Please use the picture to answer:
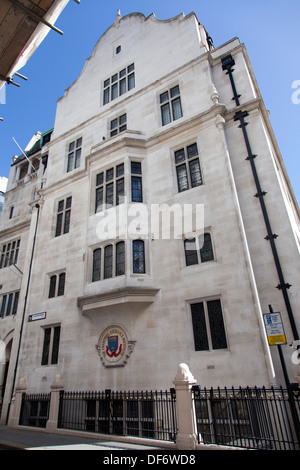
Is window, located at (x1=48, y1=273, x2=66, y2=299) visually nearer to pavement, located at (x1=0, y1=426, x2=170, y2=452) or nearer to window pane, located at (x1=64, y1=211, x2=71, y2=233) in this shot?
window pane, located at (x1=64, y1=211, x2=71, y2=233)

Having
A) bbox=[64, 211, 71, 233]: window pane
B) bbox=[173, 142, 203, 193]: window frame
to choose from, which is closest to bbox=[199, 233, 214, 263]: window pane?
bbox=[173, 142, 203, 193]: window frame

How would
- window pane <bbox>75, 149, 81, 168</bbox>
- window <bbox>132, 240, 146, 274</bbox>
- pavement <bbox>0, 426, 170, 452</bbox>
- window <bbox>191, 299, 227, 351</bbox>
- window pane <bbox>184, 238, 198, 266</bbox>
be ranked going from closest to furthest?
pavement <bbox>0, 426, 170, 452</bbox>, window <bbox>191, 299, 227, 351</bbox>, window pane <bbox>184, 238, 198, 266</bbox>, window <bbox>132, 240, 146, 274</bbox>, window pane <bbox>75, 149, 81, 168</bbox>

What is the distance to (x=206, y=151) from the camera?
14633 mm

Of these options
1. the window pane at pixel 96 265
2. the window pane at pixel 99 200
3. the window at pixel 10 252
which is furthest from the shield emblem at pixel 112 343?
the window at pixel 10 252

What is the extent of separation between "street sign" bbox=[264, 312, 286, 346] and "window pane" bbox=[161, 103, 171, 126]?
13083mm

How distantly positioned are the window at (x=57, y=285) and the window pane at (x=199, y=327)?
26.5 feet

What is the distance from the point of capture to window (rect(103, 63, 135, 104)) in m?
Answer: 20.5

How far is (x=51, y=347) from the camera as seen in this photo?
50.2ft

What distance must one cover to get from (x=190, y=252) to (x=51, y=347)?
29.9 ft

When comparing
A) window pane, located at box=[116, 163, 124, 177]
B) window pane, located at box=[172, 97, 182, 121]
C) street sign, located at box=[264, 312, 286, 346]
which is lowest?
street sign, located at box=[264, 312, 286, 346]

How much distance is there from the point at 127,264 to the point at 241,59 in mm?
13355

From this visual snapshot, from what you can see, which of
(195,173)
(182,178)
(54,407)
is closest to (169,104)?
(182,178)

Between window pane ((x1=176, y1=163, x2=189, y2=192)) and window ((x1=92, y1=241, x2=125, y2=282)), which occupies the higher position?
window pane ((x1=176, y1=163, x2=189, y2=192))

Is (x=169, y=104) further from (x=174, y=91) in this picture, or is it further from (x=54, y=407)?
(x=54, y=407)
